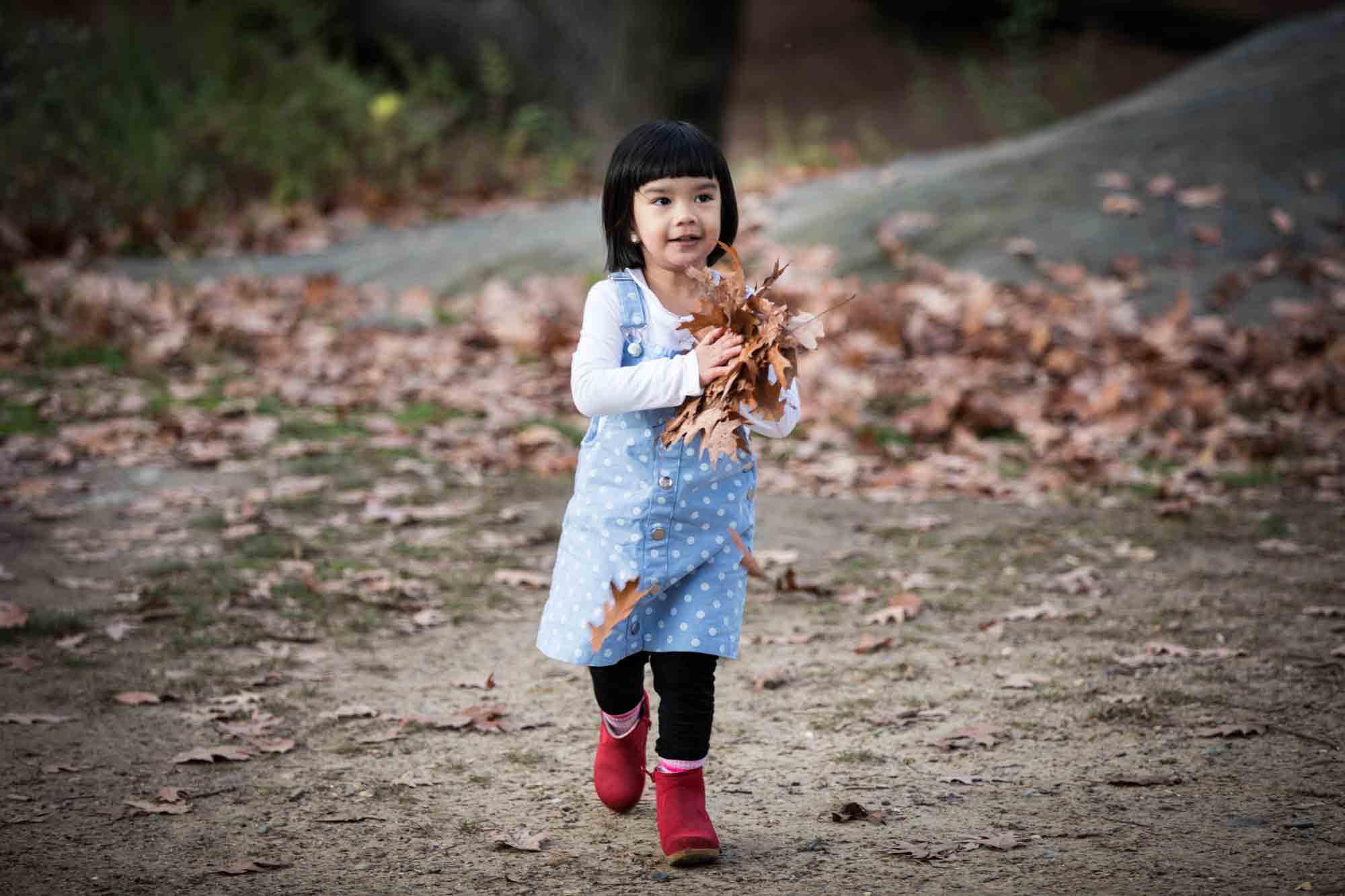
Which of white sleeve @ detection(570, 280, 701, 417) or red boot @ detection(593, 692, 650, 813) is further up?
white sleeve @ detection(570, 280, 701, 417)

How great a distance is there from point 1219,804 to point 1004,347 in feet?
14.5

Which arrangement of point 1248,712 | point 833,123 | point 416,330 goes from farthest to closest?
point 833,123
point 416,330
point 1248,712

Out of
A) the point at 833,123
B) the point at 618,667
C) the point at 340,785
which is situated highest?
the point at 833,123

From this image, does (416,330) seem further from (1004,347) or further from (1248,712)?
(1248,712)

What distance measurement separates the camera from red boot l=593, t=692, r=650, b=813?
9.64 feet

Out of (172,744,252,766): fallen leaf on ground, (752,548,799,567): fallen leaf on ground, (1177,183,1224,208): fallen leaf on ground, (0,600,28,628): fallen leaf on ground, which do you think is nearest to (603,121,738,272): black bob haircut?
(172,744,252,766): fallen leaf on ground

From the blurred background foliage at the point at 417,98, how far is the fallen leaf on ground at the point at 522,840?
23.1 ft

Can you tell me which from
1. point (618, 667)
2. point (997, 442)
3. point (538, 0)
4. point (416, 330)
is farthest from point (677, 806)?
point (538, 0)

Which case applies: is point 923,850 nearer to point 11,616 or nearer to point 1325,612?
point 1325,612

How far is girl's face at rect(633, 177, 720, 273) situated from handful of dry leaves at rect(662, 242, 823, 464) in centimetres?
11

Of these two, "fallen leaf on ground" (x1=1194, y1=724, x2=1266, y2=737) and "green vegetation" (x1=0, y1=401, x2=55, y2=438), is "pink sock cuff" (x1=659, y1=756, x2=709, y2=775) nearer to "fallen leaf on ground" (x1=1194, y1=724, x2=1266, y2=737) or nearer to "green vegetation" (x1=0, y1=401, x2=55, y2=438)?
"fallen leaf on ground" (x1=1194, y1=724, x2=1266, y2=737)

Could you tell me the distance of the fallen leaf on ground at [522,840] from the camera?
2.76 metres

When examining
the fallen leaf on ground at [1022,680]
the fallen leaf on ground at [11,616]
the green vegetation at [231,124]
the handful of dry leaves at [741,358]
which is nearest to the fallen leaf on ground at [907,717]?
the fallen leaf on ground at [1022,680]

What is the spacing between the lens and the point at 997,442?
6.11m
